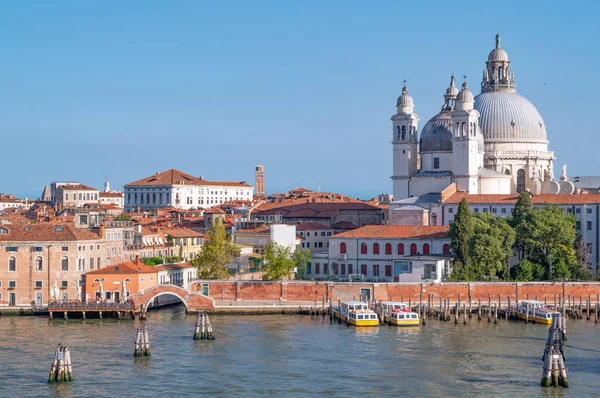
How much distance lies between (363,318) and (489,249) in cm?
741

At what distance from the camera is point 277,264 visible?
130 ft

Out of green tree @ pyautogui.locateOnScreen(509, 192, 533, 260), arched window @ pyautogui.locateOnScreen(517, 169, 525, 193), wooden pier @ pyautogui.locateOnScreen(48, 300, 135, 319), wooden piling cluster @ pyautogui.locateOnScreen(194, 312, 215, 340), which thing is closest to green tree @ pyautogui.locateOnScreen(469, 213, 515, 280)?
green tree @ pyautogui.locateOnScreen(509, 192, 533, 260)

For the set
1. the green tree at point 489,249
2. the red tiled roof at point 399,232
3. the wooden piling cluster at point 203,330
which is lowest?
the wooden piling cluster at point 203,330

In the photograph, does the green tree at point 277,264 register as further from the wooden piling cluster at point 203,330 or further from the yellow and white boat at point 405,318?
the wooden piling cluster at point 203,330

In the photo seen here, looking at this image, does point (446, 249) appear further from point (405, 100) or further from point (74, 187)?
point (74, 187)

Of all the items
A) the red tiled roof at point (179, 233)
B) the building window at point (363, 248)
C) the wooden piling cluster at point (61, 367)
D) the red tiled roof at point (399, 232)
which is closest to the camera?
the wooden piling cluster at point (61, 367)

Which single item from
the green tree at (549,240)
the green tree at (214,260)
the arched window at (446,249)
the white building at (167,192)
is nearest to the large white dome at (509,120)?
the arched window at (446,249)

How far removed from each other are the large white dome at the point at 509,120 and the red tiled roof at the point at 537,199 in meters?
6.55

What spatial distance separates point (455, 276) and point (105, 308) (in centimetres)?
1127

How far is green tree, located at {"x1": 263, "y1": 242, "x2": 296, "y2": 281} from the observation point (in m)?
39.4

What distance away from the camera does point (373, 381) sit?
25.7 m

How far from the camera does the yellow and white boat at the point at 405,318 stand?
3369 cm

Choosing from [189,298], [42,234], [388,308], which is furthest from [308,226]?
[42,234]

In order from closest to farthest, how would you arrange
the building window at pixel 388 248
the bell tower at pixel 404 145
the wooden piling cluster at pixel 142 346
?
the wooden piling cluster at pixel 142 346 < the building window at pixel 388 248 < the bell tower at pixel 404 145
